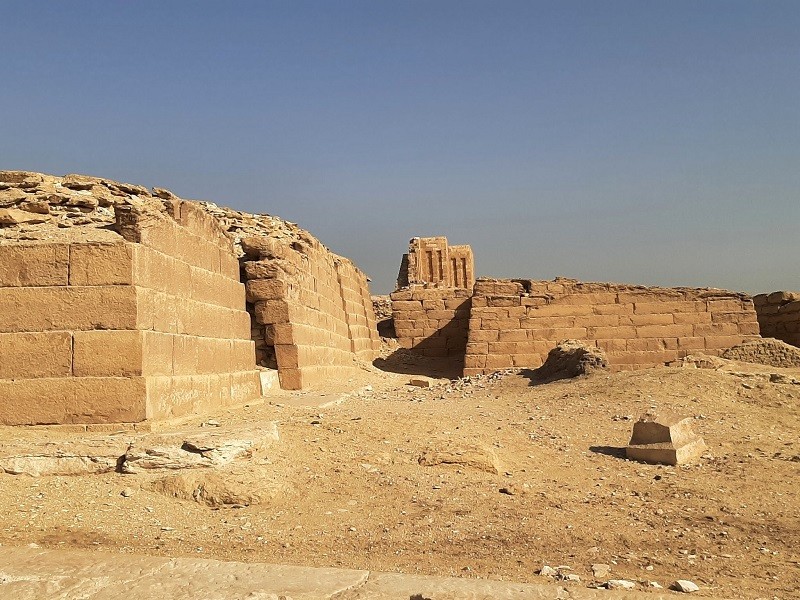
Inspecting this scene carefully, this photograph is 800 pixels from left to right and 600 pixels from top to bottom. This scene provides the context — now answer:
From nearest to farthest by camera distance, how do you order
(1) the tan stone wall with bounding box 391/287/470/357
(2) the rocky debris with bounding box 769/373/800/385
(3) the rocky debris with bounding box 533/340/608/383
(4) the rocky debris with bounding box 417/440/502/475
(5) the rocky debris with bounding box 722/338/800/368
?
1. (4) the rocky debris with bounding box 417/440/502/475
2. (2) the rocky debris with bounding box 769/373/800/385
3. (3) the rocky debris with bounding box 533/340/608/383
4. (5) the rocky debris with bounding box 722/338/800/368
5. (1) the tan stone wall with bounding box 391/287/470/357

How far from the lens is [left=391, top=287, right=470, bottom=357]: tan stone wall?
61.2ft

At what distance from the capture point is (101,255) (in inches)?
238

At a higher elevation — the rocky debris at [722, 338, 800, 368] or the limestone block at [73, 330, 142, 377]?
the limestone block at [73, 330, 142, 377]

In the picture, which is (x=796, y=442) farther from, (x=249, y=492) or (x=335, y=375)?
(x=335, y=375)

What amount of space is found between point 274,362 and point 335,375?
292cm

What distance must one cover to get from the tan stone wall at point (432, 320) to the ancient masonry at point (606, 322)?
335cm

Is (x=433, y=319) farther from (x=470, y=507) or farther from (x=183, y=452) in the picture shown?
(x=183, y=452)

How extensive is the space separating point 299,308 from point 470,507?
6720 mm

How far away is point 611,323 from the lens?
14992 mm

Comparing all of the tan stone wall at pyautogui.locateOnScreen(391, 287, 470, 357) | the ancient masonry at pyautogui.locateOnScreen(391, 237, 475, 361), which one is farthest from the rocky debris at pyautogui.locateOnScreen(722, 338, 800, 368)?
the tan stone wall at pyautogui.locateOnScreen(391, 287, 470, 357)

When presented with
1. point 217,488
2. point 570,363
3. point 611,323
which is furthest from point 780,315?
point 217,488

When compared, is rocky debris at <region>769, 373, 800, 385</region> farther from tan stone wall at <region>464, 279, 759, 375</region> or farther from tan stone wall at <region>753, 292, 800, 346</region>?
tan stone wall at <region>753, 292, 800, 346</region>

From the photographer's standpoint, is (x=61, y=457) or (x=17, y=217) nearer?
(x=61, y=457)

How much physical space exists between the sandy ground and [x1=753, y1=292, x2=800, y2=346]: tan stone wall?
34.3 ft
